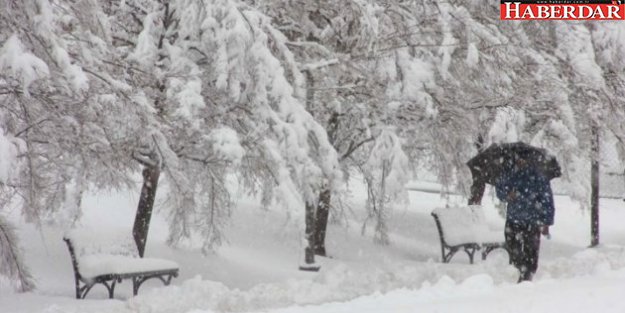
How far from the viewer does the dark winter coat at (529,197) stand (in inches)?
298

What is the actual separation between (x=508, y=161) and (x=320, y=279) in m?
2.44

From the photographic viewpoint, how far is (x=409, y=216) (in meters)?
18.0

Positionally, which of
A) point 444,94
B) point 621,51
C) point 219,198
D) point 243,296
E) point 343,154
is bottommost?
point 243,296

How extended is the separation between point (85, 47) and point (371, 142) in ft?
19.1

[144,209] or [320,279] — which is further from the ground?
[144,209]

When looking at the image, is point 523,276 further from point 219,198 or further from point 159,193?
point 159,193

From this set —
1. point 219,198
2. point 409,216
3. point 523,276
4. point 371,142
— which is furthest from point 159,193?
point 523,276

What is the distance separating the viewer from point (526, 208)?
760cm

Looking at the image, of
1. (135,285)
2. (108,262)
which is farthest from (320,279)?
(108,262)

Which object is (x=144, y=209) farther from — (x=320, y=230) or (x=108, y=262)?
(x=320, y=230)

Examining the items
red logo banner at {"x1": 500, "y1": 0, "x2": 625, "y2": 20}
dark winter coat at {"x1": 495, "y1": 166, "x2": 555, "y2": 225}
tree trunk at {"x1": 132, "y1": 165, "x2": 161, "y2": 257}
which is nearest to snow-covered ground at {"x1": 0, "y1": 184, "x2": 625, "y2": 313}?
tree trunk at {"x1": 132, "y1": 165, "x2": 161, "y2": 257}

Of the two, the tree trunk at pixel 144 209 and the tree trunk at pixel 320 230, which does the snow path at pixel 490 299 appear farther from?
the tree trunk at pixel 320 230

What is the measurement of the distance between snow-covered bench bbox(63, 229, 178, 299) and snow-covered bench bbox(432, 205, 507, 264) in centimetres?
554

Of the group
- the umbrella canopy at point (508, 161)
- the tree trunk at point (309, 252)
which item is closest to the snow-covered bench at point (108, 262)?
the tree trunk at point (309, 252)
